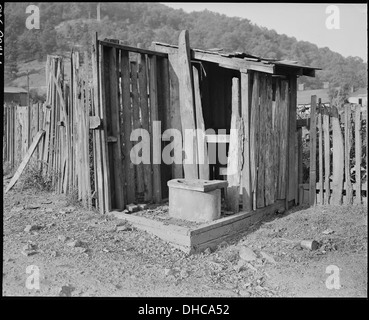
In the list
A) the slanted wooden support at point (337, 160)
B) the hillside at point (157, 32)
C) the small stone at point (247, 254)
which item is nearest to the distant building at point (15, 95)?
the hillside at point (157, 32)

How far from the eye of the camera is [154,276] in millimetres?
5406

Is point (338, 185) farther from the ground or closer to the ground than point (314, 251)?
farther from the ground

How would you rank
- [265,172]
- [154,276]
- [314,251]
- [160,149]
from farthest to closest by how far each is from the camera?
1. [160,149]
2. [265,172]
3. [314,251]
4. [154,276]

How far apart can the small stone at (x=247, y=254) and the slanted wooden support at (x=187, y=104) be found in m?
2.12

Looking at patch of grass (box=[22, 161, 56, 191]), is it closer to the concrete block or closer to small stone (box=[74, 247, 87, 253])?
the concrete block

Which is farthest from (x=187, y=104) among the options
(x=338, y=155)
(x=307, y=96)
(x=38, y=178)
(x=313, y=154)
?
(x=307, y=96)

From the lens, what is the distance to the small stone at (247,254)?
609 centimetres

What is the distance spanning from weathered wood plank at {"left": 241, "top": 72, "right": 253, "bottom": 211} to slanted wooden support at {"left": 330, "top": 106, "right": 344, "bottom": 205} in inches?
69.9

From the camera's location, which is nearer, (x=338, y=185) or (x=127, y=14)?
(x=338, y=185)
